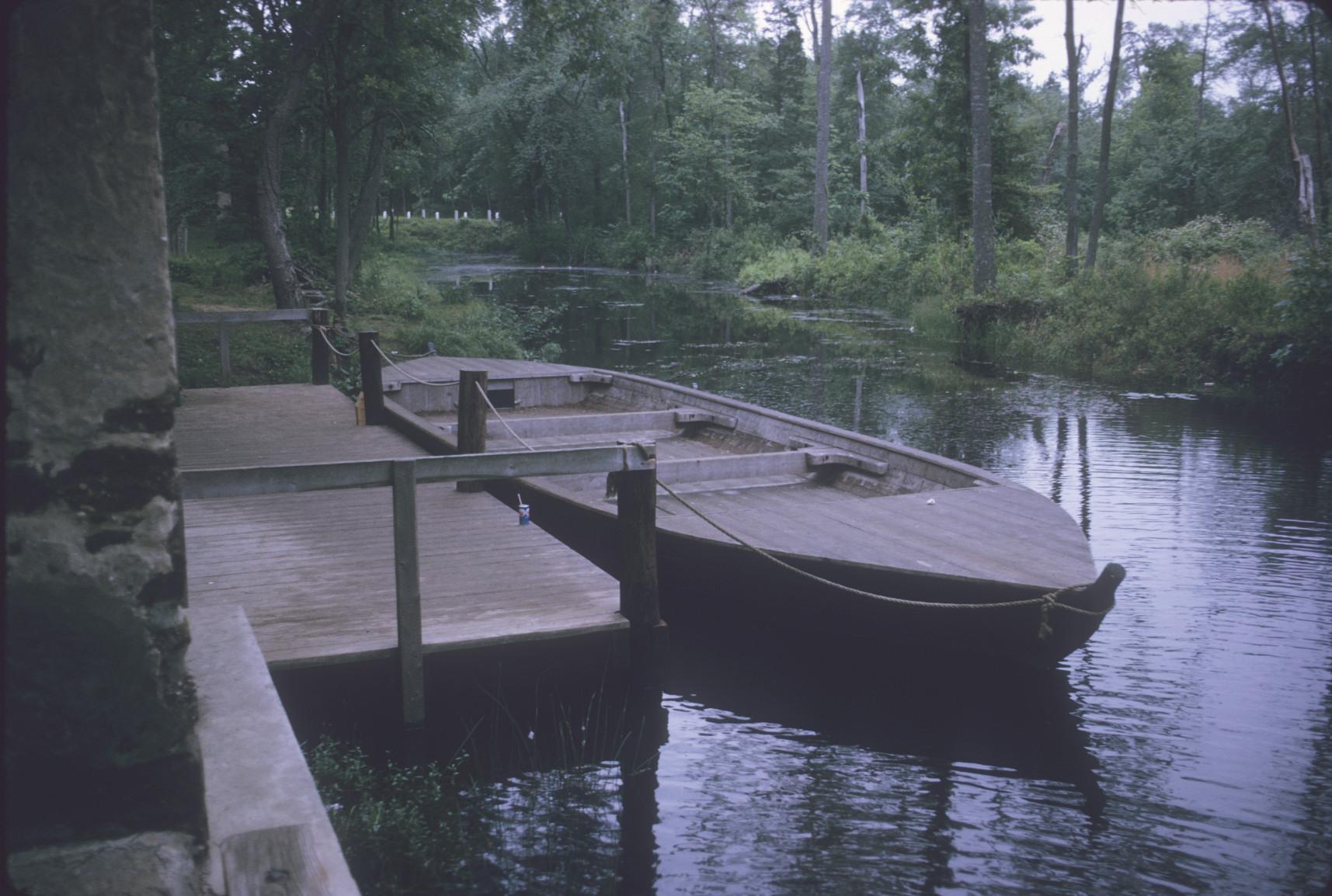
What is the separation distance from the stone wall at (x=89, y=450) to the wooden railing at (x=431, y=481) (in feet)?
5.95

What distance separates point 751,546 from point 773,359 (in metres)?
13.0

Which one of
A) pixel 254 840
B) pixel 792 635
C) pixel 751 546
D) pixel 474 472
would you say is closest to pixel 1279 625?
pixel 792 635

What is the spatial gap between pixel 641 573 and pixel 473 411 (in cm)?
272

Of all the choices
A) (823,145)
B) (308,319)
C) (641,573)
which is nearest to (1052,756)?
(641,573)

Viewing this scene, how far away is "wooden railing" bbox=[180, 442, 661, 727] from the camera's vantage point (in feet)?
12.8

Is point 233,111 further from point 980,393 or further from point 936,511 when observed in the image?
point 936,511

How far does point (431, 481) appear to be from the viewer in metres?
4.27

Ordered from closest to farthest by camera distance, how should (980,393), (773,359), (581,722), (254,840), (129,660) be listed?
(129,660) < (254,840) < (581,722) < (980,393) < (773,359)

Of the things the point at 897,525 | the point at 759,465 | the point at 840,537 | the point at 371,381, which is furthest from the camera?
the point at 371,381

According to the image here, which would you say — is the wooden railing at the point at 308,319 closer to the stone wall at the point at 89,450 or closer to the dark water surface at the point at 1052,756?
the dark water surface at the point at 1052,756

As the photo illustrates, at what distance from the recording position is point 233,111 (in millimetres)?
15109

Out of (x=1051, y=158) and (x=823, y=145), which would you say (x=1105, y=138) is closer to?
(x=823, y=145)

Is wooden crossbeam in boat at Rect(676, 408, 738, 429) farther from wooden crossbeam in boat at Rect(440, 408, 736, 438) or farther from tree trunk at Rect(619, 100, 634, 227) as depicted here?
tree trunk at Rect(619, 100, 634, 227)

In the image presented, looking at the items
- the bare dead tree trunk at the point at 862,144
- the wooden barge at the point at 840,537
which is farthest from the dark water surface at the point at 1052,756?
the bare dead tree trunk at the point at 862,144
